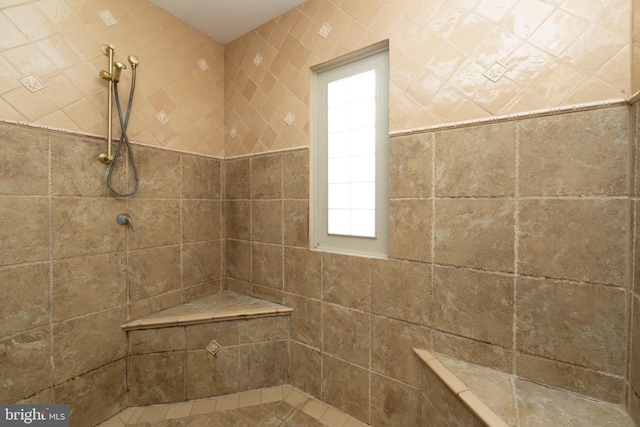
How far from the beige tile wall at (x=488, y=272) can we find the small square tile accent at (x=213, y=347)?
0.50 meters

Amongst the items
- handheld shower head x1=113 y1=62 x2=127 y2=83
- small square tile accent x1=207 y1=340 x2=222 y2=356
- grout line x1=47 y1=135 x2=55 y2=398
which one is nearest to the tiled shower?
grout line x1=47 y1=135 x2=55 y2=398

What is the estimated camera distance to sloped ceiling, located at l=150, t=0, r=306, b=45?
5.24 feet

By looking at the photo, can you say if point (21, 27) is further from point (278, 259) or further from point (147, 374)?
point (147, 374)

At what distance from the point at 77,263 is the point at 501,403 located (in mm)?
2005

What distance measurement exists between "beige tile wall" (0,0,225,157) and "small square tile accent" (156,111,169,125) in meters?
0.02

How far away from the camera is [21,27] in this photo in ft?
3.72

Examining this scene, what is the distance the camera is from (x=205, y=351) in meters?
1.55

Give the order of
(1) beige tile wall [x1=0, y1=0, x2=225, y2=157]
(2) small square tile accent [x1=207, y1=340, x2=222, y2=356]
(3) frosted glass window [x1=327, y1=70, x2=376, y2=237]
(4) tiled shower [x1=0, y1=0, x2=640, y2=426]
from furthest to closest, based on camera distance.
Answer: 1. (2) small square tile accent [x1=207, y1=340, x2=222, y2=356]
2. (3) frosted glass window [x1=327, y1=70, x2=376, y2=237]
3. (1) beige tile wall [x1=0, y1=0, x2=225, y2=157]
4. (4) tiled shower [x1=0, y1=0, x2=640, y2=426]

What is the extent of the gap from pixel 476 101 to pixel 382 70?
0.54 m

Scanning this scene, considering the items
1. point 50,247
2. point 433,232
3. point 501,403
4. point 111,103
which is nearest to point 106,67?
point 111,103

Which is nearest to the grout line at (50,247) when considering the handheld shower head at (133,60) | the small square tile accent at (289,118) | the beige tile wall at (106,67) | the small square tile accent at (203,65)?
the beige tile wall at (106,67)

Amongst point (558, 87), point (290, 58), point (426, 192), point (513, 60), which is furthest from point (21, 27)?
point (558, 87)

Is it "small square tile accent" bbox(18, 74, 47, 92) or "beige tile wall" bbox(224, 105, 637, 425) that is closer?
"beige tile wall" bbox(224, 105, 637, 425)

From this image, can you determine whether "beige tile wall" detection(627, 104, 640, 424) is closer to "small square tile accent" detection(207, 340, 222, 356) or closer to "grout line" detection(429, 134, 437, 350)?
"grout line" detection(429, 134, 437, 350)
